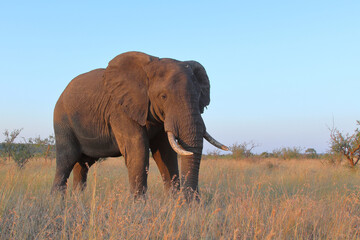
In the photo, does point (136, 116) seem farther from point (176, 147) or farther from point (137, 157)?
point (176, 147)

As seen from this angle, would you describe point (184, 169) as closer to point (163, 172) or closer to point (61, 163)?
point (163, 172)

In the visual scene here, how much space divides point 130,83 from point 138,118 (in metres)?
0.66

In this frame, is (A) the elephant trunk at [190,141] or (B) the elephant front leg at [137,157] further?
(B) the elephant front leg at [137,157]

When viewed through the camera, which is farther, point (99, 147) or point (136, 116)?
point (99, 147)

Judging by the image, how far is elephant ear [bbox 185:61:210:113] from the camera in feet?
20.0

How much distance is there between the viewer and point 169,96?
5266 millimetres

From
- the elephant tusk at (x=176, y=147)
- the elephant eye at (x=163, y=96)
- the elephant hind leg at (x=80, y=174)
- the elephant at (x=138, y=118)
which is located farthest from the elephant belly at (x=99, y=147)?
the elephant tusk at (x=176, y=147)

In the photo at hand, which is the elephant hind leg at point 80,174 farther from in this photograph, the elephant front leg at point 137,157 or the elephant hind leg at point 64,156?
the elephant front leg at point 137,157

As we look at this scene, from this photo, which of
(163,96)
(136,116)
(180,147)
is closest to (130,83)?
(136,116)

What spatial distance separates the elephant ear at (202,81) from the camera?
20.0ft

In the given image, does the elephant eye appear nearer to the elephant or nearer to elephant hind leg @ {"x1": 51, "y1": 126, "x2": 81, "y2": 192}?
the elephant

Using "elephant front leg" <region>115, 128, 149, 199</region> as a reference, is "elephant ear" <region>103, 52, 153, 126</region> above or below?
above

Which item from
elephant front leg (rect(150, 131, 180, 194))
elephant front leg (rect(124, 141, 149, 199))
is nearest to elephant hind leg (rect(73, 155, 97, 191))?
elephant front leg (rect(150, 131, 180, 194))

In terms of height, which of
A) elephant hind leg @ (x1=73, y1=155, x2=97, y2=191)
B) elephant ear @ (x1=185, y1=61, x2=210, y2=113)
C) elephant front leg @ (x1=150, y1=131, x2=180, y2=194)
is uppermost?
elephant ear @ (x1=185, y1=61, x2=210, y2=113)
